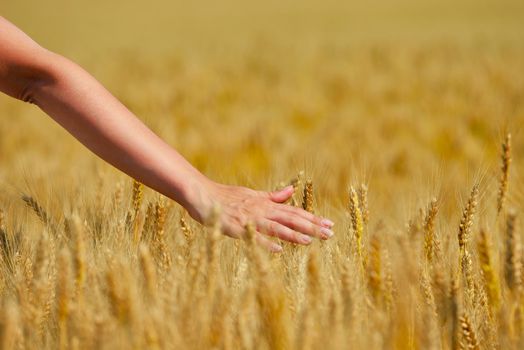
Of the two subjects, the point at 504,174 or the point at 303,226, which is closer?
the point at 303,226

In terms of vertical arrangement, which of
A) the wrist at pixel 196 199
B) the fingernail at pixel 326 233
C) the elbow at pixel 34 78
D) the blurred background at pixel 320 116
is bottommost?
the fingernail at pixel 326 233

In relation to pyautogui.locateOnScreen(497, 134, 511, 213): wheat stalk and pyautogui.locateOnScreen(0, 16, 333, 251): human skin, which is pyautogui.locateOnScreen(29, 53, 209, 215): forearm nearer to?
pyautogui.locateOnScreen(0, 16, 333, 251): human skin

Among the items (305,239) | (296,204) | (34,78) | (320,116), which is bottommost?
(305,239)

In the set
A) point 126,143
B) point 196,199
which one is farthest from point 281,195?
point 126,143

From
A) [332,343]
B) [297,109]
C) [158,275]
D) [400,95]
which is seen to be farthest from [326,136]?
[332,343]

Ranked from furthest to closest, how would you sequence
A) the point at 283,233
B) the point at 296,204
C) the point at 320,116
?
the point at 320,116 → the point at 296,204 → the point at 283,233

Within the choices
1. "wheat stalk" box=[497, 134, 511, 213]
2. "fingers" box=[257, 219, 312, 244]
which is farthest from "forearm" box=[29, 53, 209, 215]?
"wheat stalk" box=[497, 134, 511, 213]

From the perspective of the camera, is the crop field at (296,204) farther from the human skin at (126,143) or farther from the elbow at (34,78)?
the elbow at (34,78)

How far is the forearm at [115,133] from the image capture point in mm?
1221

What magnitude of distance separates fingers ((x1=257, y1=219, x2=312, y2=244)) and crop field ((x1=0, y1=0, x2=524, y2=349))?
3 centimetres

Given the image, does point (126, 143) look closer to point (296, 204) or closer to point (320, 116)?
point (296, 204)

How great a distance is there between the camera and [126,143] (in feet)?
4.00

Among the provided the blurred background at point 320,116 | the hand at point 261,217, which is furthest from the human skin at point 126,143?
the blurred background at point 320,116

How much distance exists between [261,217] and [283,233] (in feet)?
0.20
